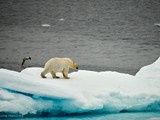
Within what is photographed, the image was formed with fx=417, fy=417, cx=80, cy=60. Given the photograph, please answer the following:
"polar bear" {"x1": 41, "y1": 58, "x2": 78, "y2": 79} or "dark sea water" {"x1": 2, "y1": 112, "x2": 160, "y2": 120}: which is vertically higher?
"polar bear" {"x1": 41, "y1": 58, "x2": 78, "y2": 79}

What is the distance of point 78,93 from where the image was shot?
19.7 feet

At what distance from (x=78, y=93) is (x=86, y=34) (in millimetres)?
9564

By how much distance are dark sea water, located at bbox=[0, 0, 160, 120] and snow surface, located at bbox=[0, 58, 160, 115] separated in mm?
212

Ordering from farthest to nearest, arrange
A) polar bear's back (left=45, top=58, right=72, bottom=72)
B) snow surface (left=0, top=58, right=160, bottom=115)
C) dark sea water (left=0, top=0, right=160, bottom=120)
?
dark sea water (left=0, top=0, right=160, bottom=120) < polar bear's back (left=45, top=58, right=72, bottom=72) < snow surface (left=0, top=58, right=160, bottom=115)

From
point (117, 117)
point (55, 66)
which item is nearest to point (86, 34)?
point (55, 66)

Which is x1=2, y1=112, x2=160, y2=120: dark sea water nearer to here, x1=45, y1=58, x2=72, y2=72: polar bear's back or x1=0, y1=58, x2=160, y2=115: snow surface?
x1=0, y1=58, x2=160, y2=115: snow surface

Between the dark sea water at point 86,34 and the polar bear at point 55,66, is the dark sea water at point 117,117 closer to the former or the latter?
the dark sea water at point 86,34

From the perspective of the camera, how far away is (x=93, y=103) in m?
5.96

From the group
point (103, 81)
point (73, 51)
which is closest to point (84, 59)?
point (73, 51)

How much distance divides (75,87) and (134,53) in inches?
230

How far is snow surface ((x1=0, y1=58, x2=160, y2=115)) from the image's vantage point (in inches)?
227

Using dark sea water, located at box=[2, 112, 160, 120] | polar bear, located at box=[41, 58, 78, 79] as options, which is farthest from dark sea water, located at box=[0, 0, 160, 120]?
polar bear, located at box=[41, 58, 78, 79]

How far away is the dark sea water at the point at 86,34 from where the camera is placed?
34.8 ft

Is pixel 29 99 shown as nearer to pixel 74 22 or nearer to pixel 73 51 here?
pixel 73 51
